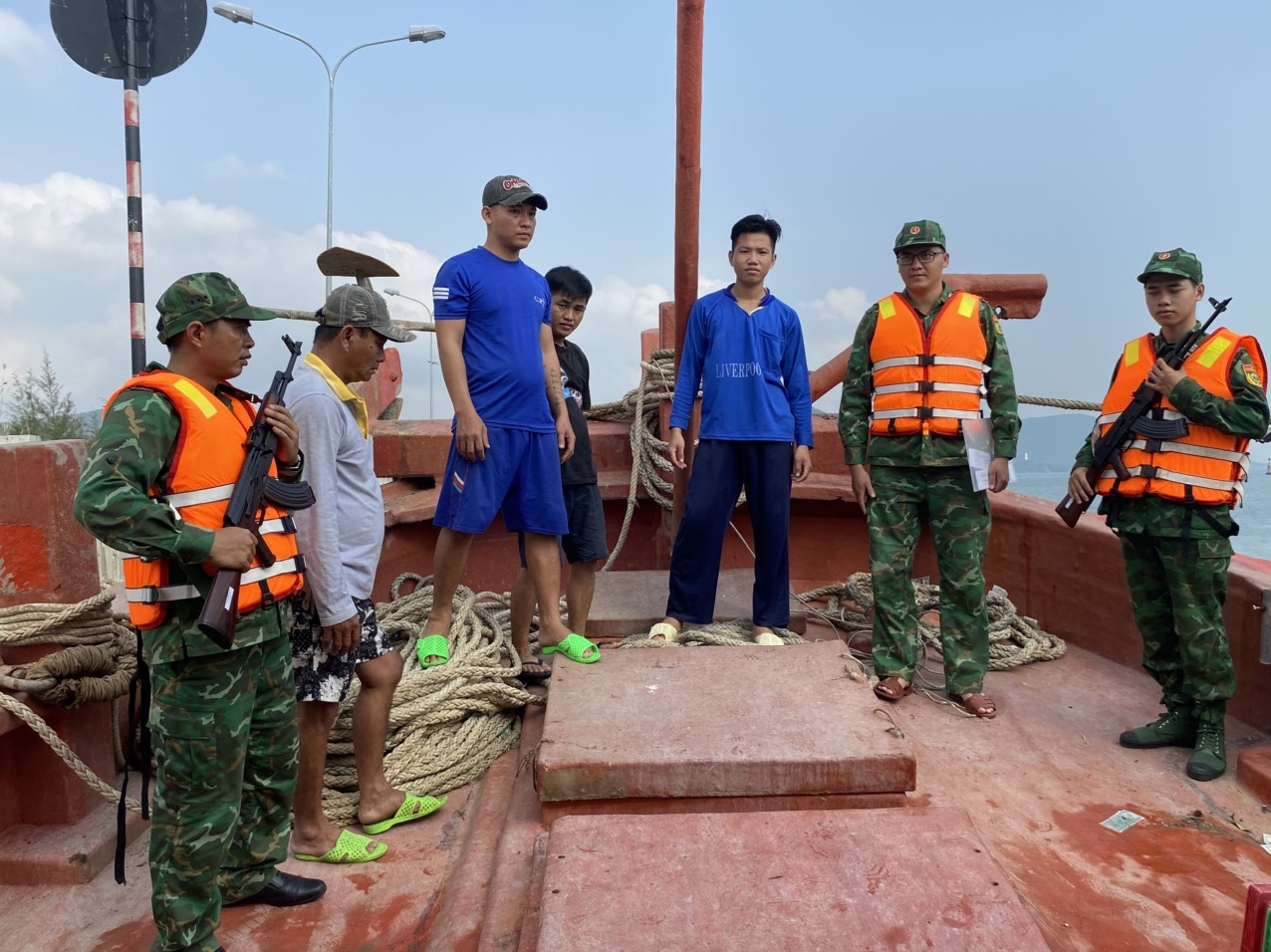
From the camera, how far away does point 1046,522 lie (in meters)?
4.47

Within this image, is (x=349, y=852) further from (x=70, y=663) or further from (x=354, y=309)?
(x=354, y=309)

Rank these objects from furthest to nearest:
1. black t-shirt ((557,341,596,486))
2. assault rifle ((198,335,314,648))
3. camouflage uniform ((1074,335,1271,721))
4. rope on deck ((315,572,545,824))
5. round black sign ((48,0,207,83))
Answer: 1. round black sign ((48,0,207,83))
2. black t-shirt ((557,341,596,486))
3. camouflage uniform ((1074,335,1271,721))
4. rope on deck ((315,572,545,824))
5. assault rifle ((198,335,314,648))

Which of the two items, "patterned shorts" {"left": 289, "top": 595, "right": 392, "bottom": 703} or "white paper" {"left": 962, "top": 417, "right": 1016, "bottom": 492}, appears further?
"white paper" {"left": 962, "top": 417, "right": 1016, "bottom": 492}

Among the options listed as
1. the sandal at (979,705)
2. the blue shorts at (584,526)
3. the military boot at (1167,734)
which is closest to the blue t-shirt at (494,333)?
the blue shorts at (584,526)

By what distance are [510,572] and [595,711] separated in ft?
7.97

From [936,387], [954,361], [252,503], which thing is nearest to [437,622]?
[252,503]

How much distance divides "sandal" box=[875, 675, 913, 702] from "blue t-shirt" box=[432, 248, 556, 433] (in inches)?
66.1

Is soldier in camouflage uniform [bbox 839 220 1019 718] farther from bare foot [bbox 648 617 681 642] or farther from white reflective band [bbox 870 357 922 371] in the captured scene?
bare foot [bbox 648 617 681 642]

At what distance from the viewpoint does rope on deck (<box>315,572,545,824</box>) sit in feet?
9.92

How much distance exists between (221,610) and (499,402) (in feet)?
4.90

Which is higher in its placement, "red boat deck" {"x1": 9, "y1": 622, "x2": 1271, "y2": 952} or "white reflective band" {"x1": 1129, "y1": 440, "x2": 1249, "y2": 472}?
"white reflective band" {"x1": 1129, "y1": 440, "x2": 1249, "y2": 472}

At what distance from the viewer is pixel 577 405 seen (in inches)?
164

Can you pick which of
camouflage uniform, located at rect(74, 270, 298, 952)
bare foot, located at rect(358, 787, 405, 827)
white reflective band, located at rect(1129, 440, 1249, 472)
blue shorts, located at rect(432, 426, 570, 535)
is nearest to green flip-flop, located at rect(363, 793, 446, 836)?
bare foot, located at rect(358, 787, 405, 827)

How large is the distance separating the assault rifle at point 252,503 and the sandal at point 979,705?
2569mm
